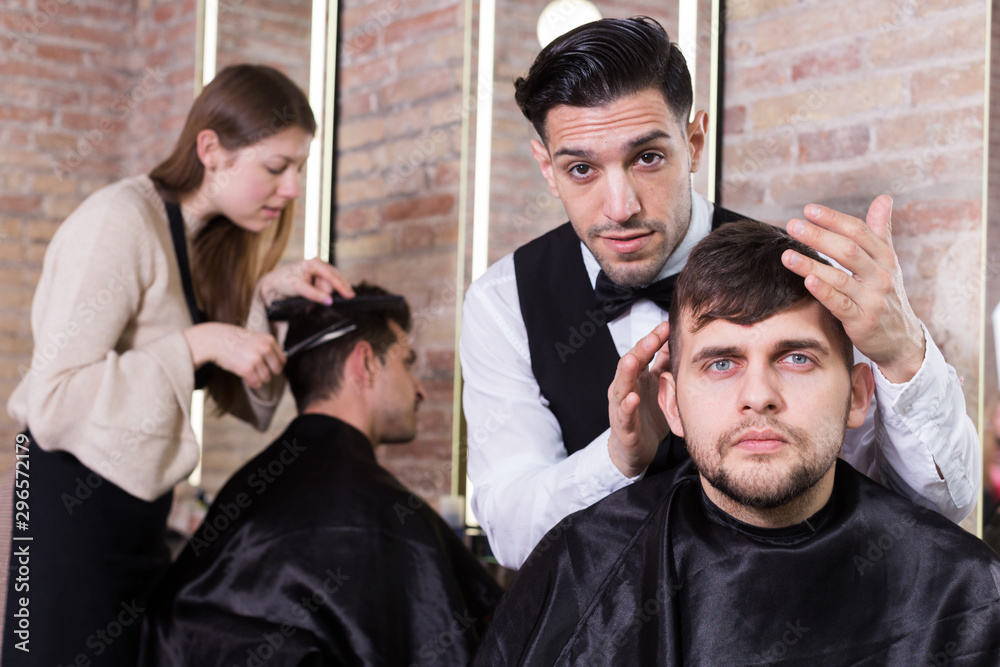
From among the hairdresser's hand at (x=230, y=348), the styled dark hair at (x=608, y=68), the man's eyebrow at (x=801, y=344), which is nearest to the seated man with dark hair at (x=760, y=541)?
the man's eyebrow at (x=801, y=344)

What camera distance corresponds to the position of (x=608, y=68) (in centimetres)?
155

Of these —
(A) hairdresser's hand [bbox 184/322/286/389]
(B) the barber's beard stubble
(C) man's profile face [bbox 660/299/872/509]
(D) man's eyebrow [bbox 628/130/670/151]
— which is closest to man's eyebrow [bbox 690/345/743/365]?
(C) man's profile face [bbox 660/299/872/509]

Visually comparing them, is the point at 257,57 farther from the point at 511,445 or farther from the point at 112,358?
the point at 511,445

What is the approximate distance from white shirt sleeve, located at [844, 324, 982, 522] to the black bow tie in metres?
0.34

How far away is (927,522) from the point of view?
1.37 meters

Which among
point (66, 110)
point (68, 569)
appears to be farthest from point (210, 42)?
point (68, 569)

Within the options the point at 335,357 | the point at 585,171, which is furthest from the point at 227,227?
the point at 585,171

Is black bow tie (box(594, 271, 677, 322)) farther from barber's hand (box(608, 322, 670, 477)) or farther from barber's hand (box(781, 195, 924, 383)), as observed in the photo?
barber's hand (box(781, 195, 924, 383))

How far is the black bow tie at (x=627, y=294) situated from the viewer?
1.67 m

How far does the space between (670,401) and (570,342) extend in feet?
1.03

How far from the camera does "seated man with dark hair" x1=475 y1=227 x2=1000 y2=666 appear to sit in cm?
130

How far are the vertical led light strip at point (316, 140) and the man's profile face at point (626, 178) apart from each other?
1681 millimetres

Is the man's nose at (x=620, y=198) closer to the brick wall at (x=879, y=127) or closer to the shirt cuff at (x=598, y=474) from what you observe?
the shirt cuff at (x=598, y=474)

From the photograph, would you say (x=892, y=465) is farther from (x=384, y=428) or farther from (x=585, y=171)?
(x=384, y=428)
